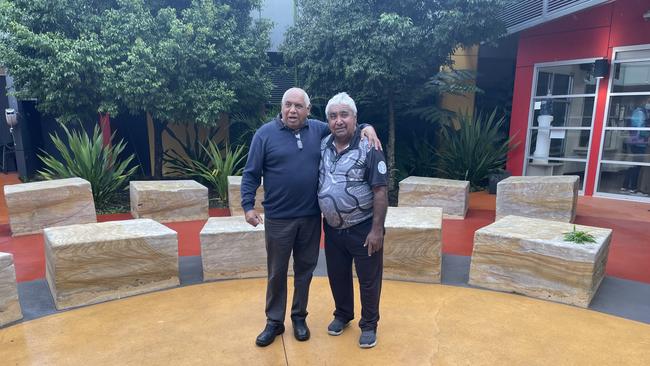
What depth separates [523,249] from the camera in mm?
3791

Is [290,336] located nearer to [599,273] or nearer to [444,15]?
[599,273]

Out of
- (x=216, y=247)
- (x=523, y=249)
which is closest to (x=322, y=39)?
(x=216, y=247)

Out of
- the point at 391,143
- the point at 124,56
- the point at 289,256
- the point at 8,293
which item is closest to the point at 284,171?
the point at 289,256

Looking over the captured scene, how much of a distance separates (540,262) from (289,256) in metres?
2.17

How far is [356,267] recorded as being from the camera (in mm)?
2939

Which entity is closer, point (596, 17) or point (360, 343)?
point (360, 343)

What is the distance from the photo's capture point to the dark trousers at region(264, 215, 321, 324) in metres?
2.92

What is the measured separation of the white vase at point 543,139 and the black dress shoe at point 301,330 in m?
7.50

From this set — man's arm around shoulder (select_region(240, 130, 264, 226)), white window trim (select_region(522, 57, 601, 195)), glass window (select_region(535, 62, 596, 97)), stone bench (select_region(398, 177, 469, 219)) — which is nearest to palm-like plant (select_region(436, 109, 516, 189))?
white window trim (select_region(522, 57, 601, 195))

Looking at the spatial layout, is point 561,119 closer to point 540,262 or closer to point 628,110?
point 628,110

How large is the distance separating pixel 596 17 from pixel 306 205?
7.58 m

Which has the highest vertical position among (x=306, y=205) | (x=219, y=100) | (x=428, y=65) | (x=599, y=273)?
(x=428, y=65)

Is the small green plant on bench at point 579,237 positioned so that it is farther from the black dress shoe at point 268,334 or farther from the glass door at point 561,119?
the glass door at point 561,119

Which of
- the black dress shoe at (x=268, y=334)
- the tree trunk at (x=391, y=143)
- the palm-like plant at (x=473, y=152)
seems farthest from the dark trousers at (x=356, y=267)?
the palm-like plant at (x=473, y=152)
